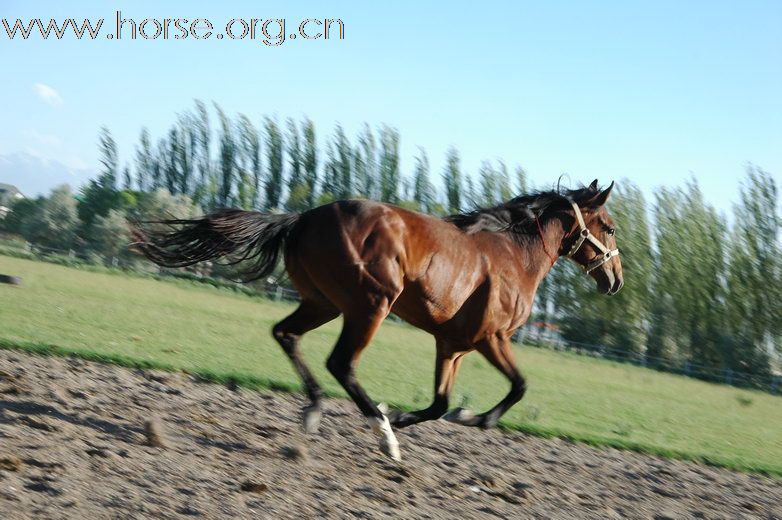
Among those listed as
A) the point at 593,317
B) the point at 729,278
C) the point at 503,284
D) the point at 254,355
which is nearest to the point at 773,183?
the point at 729,278

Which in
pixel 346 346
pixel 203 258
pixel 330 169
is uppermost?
pixel 330 169

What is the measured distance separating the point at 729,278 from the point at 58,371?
38195 millimetres

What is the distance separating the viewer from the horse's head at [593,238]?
867 cm

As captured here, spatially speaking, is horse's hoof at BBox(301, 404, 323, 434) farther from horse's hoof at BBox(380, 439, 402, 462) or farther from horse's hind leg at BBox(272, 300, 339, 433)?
horse's hoof at BBox(380, 439, 402, 462)

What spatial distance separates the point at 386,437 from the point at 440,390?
1.11 metres

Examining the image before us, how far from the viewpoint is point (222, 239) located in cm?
720

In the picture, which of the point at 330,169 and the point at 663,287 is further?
the point at 330,169

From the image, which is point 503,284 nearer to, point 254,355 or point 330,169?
point 254,355

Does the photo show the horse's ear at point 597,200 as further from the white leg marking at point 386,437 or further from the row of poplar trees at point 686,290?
the row of poplar trees at point 686,290

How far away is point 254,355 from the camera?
13.0m

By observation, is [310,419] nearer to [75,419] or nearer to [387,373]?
[75,419]

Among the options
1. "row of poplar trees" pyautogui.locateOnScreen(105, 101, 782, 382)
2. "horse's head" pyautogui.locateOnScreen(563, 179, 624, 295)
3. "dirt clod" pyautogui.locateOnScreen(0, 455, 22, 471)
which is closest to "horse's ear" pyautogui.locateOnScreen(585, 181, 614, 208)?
"horse's head" pyautogui.locateOnScreen(563, 179, 624, 295)

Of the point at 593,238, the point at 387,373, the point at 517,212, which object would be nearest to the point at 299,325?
the point at 517,212

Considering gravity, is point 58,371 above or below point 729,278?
below
